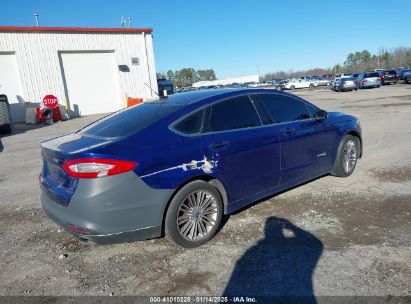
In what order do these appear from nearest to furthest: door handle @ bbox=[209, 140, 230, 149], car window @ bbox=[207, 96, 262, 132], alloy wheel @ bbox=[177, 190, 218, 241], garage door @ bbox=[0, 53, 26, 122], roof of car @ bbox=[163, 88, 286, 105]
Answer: alloy wheel @ bbox=[177, 190, 218, 241], door handle @ bbox=[209, 140, 230, 149], car window @ bbox=[207, 96, 262, 132], roof of car @ bbox=[163, 88, 286, 105], garage door @ bbox=[0, 53, 26, 122]

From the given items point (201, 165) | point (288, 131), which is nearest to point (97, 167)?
point (201, 165)

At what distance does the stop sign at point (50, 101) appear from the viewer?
20516 millimetres

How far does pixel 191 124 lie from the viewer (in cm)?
385

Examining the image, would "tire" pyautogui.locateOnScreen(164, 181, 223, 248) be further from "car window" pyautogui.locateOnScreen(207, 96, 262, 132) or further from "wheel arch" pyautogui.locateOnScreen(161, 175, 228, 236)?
"car window" pyautogui.locateOnScreen(207, 96, 262, 132)

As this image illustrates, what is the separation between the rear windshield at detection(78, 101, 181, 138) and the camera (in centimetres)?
374

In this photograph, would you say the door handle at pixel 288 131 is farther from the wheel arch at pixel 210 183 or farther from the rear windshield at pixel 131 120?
the rear windshield at pixel 131 120

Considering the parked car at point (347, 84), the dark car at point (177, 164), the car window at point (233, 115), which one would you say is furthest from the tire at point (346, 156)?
the parked car at point (347, 84)

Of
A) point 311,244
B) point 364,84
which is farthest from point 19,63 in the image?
point 364,84

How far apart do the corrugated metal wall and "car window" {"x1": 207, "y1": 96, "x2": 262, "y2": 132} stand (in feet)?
65.3

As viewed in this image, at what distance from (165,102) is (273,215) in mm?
1965

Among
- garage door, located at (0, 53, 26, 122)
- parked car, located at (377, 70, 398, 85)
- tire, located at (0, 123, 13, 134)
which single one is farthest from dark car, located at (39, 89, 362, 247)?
parked car, located at (377, 70, 398, 85)

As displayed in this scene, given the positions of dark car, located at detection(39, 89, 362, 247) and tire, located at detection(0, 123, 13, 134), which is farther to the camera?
tire, located at detection(0, 123, 13, 134)

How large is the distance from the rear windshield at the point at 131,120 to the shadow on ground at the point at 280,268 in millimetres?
1715

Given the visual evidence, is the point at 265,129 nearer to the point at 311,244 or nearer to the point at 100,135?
the point at 311,244
